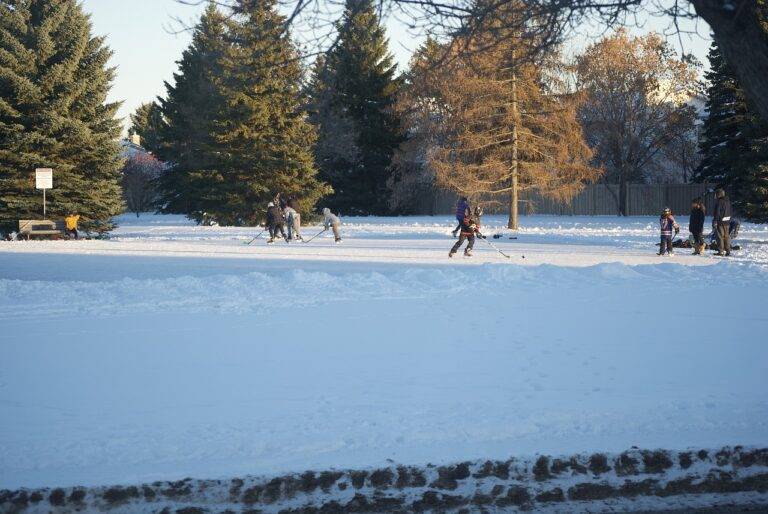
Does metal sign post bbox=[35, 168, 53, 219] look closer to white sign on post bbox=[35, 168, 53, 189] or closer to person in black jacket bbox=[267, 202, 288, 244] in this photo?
white sign on post bbox=[35, 168, 53, 189]

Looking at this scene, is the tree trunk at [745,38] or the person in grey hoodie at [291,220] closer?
the tree trunk at [745,38]

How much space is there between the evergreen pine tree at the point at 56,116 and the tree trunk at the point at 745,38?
3180cm

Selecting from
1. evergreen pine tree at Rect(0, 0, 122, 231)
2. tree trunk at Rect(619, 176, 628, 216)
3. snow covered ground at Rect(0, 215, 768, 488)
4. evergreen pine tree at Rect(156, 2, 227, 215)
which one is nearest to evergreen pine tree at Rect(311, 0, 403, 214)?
evergreen pine tree at Rect(156, 2, 227, 215)

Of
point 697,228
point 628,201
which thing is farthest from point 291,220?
point 628,201

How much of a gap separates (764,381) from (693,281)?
9034 mm

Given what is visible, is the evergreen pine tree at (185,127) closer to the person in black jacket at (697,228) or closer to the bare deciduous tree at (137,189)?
the bare deciduous tree at (137,189)

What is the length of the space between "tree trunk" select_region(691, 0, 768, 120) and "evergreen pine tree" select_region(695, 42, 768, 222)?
112ft

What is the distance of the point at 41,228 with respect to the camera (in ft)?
107

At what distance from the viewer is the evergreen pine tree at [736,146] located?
38.5m

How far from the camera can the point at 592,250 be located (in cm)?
2512

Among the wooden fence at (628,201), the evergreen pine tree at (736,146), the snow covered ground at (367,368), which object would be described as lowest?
the snow covered ground at (367,368)

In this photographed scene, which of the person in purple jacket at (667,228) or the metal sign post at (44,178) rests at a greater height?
the metal sign post at (44,178)

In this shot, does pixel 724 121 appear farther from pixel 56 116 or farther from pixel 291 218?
pixel 56 116

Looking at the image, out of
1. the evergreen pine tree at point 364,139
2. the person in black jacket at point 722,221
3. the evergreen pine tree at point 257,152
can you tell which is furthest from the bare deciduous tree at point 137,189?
the person in black jacket at point 722,221
